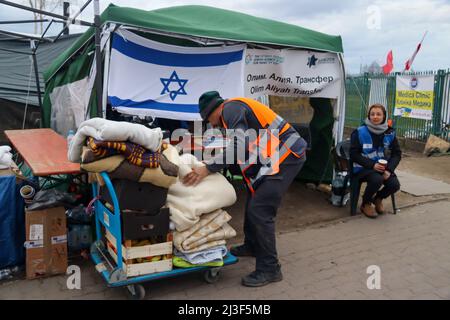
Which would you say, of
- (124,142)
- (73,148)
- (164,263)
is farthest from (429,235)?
(73,148)

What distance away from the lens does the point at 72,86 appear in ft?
18.3

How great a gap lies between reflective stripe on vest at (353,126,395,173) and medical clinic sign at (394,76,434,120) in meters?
5.91

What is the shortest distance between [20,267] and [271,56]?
3.69 m

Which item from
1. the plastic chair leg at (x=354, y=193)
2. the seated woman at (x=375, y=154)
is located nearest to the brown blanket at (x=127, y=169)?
the seated woman at (x=375, y=154)

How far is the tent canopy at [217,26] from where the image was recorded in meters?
4.21

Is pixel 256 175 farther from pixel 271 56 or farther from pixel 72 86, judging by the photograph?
pixel 72 86

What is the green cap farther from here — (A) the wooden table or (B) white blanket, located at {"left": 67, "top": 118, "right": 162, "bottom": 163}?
(A) the wooden table

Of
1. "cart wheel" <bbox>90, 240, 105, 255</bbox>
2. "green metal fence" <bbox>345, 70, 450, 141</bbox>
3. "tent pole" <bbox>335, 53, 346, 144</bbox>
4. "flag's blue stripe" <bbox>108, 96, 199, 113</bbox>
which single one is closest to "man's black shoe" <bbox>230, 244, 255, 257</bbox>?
"cart wheel" <bbox>90, 240, 105, 255</bbox>

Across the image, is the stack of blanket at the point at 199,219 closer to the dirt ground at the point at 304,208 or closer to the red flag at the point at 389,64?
the dirt ground at the point at 304,208

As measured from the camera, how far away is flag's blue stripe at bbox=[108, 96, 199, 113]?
4.35 meters

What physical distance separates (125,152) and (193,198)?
2.15 ft

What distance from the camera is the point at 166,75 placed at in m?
4.76
